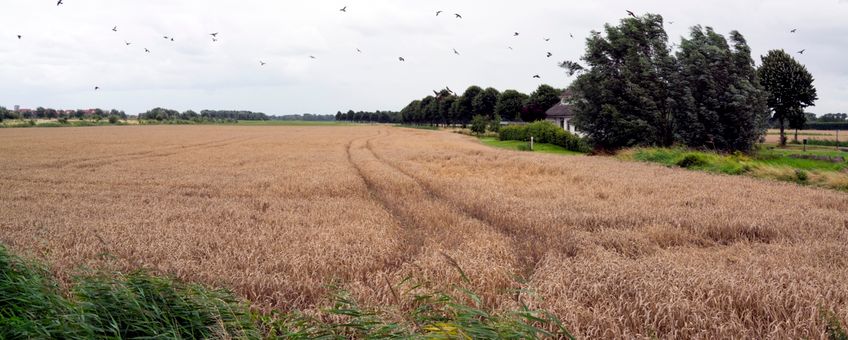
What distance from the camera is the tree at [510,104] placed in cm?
10725

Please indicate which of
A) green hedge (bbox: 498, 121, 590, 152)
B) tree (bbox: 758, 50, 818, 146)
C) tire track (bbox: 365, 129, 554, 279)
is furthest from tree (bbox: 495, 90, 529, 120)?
tire track (bbox: 365, 129, 554, 279)

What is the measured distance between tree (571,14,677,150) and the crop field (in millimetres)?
18887

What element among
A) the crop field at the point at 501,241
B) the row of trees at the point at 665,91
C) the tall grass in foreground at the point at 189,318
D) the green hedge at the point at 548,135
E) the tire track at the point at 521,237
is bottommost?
the tire track at the point at 521,237

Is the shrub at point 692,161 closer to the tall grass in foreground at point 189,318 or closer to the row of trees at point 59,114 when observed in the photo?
the tall grass in foreground at point 189,318

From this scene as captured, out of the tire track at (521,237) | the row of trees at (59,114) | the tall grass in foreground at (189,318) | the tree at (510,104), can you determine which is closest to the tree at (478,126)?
the tree at (510,104)

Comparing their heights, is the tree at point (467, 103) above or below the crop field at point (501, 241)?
above

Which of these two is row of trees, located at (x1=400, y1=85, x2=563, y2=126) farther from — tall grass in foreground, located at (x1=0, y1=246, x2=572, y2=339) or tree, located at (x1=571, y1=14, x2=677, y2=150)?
tall grass in foreground, located at (x1=0, y1=246, x2=572, y2=339)

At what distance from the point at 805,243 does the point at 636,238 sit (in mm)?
2746

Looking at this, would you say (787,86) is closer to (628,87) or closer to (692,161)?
(628,87)

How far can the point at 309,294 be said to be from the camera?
605cm

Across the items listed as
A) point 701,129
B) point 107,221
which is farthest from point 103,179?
point 701,129

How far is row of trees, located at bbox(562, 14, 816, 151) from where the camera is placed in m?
34.6

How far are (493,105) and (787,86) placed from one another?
72.3m

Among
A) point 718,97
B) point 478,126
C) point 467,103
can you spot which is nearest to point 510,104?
point 467,103
